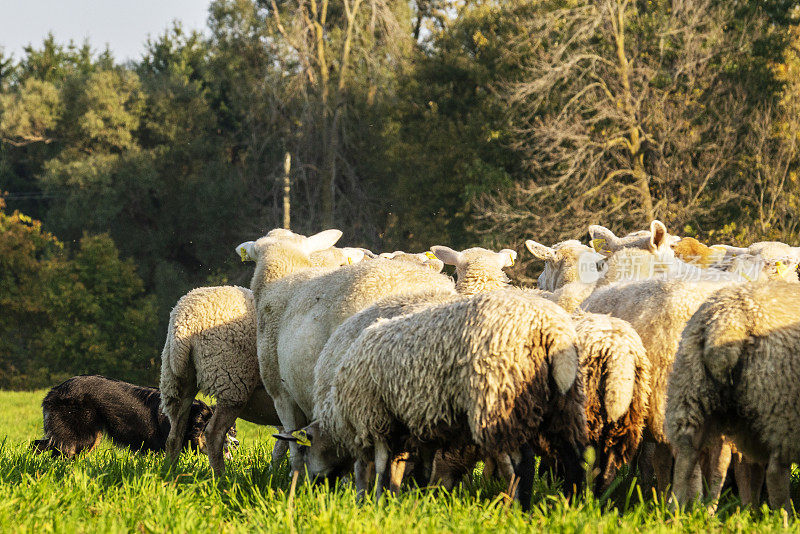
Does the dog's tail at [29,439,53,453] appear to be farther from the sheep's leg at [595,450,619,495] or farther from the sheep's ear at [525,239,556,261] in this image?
the sheep's leg at [595,450,619,495]

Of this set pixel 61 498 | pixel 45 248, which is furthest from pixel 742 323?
pixel 45 248

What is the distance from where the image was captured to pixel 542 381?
14.4 ft

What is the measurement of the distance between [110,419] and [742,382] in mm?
6718

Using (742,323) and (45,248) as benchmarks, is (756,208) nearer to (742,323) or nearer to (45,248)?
(742,323)

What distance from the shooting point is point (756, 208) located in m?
21.2

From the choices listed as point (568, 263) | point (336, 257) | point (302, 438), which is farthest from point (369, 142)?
point (302, 438)

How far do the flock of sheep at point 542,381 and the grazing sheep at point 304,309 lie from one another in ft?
0.06

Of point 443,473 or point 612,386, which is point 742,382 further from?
point 443,473

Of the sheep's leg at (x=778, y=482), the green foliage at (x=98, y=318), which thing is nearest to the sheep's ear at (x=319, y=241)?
the sheep's leg at (x=778, y=482)

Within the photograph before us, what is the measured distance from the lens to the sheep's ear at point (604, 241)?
8641mm

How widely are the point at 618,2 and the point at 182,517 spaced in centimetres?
2111

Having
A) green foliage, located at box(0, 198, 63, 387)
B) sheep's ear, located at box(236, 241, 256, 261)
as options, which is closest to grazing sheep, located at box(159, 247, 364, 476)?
sheep's ear, located at box(236, 241, 256, 261)

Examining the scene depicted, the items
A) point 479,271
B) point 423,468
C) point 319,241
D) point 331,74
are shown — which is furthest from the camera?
point 331,74

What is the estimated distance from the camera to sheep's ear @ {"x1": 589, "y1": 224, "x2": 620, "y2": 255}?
8641 mm
